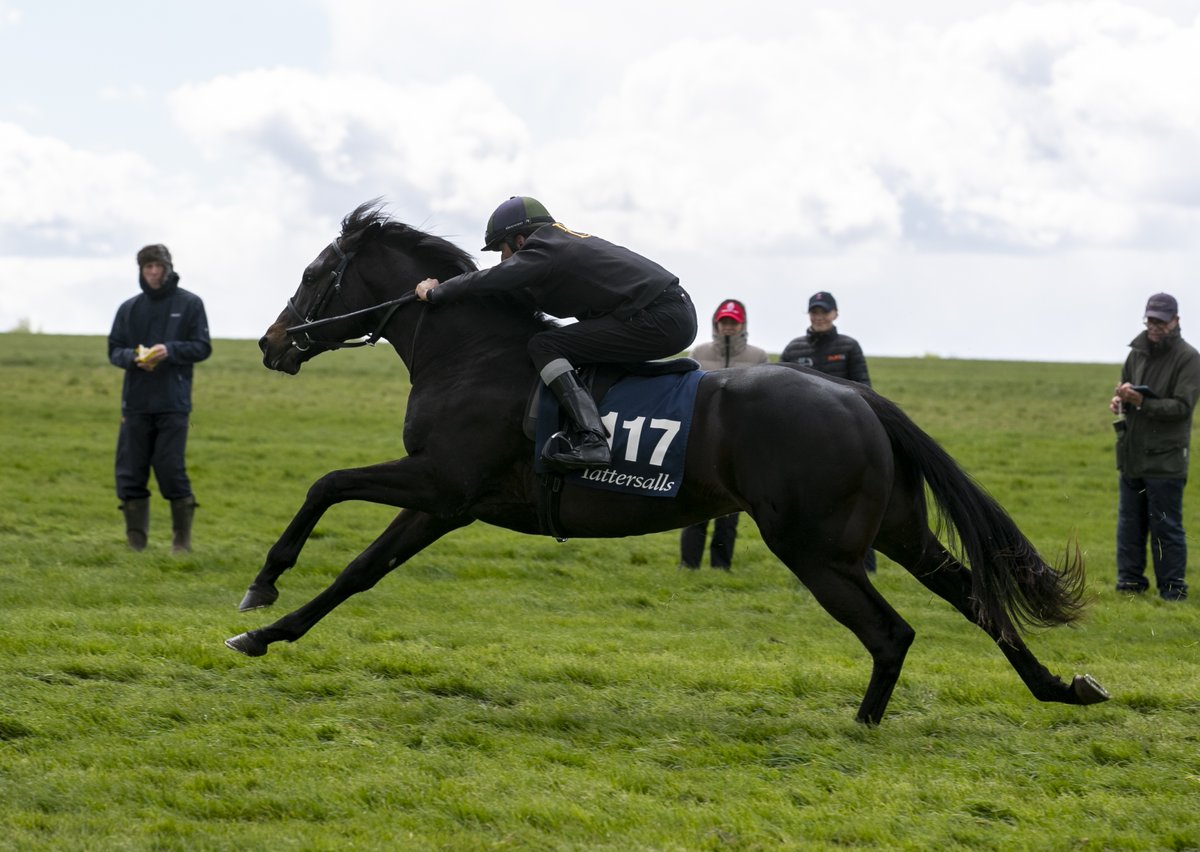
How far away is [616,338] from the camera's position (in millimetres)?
6984

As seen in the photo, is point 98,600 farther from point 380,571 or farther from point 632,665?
point 632,665

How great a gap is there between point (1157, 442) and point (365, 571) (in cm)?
745

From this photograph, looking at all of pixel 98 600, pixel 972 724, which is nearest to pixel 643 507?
pixel 972 724

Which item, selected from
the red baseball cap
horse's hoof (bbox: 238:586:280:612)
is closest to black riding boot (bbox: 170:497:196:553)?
the red baseball cap

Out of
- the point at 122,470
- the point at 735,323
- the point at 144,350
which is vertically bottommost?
the point at 122,470

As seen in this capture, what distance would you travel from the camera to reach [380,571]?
7.20 metres

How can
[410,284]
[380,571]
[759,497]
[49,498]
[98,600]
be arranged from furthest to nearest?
[49,498] → [98,600] → [410,284] → [380,571] → [759,497]

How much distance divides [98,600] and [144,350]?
279 centimetres

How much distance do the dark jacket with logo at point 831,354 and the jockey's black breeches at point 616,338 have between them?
519cm

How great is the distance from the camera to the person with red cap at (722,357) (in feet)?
40.4

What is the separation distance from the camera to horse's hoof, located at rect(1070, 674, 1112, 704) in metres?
6.84

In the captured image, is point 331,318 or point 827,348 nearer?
point 331,318

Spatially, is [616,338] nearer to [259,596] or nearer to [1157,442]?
[259,596]

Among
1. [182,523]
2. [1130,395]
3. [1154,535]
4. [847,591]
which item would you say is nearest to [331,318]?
[847,591]
